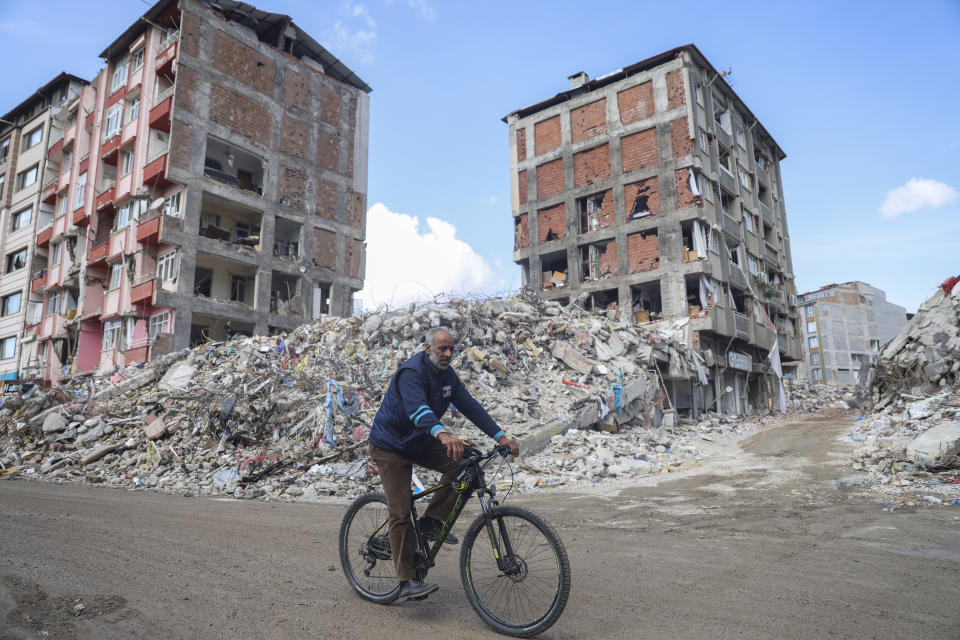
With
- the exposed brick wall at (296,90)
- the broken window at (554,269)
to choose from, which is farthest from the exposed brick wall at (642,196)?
the exposed brick wall at (296,90)

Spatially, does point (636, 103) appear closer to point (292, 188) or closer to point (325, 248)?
point (325, 248)

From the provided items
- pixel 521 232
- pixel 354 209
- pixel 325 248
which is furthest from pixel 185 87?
pixel 521 232

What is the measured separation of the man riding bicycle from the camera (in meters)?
3.52

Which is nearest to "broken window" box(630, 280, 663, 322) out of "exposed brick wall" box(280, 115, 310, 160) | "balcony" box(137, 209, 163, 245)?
"exposed brick wall" box(280, 115, 310, 160)

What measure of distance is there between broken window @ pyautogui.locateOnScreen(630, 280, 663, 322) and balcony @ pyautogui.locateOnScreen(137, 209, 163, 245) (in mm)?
21668

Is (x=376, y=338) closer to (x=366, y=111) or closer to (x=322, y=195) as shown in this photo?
(x=322, y=195)

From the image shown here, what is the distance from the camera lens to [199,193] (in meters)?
25.0

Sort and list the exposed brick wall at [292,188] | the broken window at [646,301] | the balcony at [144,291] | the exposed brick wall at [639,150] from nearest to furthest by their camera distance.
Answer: the balcony at [144,291] < the broken window at [646,301] < the exposed brick wall at [639,150] < the exposed brick wall at [292,188]

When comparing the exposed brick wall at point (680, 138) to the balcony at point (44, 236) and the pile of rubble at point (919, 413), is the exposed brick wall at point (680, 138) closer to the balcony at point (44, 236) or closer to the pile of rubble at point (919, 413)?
the pile of rubble at point (919, 413)

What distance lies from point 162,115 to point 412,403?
27181 mm

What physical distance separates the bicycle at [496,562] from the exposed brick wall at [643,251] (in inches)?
997

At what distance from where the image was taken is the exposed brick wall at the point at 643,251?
2727 centimetres

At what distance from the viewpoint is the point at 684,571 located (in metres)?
4.38

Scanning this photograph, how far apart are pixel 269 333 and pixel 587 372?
17.3 meters
